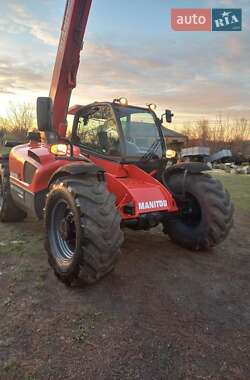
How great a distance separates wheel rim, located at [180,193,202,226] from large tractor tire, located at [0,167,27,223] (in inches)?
123

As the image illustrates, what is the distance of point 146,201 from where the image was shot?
4.47m

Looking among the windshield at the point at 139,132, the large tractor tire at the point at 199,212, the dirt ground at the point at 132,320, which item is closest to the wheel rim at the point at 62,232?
the dirt ground at the point at 132,320

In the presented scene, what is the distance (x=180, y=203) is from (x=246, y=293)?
1.60 meters

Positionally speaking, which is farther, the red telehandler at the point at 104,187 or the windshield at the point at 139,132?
the windshield at the point at 139,132

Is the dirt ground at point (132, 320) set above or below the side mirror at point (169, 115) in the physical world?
below

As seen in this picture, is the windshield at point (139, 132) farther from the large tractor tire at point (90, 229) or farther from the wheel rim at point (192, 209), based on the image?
the large tractor tire at point (90, 229)

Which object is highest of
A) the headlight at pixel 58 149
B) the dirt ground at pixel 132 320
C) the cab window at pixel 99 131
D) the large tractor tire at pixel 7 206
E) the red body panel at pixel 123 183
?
the cab window at pixel 99 131

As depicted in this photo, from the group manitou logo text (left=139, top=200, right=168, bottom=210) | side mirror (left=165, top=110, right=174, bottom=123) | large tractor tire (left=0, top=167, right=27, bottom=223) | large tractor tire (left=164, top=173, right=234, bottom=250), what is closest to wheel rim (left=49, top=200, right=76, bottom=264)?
manitou logo text (left=139, top=200, right=168, bottom=210)

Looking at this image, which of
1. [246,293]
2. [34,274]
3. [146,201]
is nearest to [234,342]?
[246,293]

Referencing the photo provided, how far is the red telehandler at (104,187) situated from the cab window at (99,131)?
13 millimetres

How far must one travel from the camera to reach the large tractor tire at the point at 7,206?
660cm

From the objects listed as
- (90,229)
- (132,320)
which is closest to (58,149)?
(90,229)

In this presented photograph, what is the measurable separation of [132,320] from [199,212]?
2.23m

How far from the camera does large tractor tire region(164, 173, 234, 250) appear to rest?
4.81 meters
